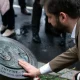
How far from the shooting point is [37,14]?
5840 millimetres

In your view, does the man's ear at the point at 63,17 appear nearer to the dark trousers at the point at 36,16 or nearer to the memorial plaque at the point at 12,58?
the memorial plaque at the point at 12,58

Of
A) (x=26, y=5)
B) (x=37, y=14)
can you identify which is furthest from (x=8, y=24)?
(x=26, y=5)

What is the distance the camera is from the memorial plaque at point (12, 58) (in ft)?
9.51

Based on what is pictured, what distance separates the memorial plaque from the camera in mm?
2898

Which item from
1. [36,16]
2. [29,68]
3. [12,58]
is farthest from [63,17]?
[36,16]

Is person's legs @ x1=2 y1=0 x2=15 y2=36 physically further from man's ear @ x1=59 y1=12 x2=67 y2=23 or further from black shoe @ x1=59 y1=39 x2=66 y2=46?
man's ear @ x1=59 y1=12 x2=67 y2=23

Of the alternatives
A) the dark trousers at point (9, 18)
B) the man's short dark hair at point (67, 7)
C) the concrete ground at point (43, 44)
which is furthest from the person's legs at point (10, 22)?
the man's short dark hair at point (67, 7)

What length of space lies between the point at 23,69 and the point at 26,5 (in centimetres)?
505

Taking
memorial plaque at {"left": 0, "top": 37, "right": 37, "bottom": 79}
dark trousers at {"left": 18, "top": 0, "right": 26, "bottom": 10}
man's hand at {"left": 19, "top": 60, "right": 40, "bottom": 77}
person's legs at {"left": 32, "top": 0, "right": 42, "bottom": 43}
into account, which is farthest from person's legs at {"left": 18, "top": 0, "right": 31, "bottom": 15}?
man's hand at {"left": 19, "top": 60, "right": 40, "bottom": 77}

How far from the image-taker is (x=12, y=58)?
314 centimetres

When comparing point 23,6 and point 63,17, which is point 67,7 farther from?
point 23,6

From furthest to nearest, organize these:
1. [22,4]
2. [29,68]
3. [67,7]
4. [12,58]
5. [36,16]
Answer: [22,4]
[36,16]
[12,58]
[29,68]
[67,7]

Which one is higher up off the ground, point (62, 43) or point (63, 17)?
point (63, 17)

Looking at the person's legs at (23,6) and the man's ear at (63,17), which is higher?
the man's ear at (63,17)
